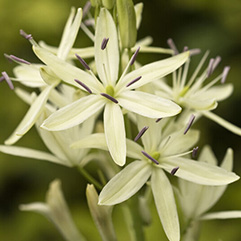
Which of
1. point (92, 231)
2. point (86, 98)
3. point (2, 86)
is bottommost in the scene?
point (92, 231)

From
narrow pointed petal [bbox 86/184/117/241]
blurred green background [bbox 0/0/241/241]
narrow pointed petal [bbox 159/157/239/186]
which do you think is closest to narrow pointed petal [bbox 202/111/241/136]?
narrow pointed petal [bbox 159/157/239/186]

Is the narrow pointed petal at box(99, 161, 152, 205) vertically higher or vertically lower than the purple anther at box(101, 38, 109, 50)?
lower

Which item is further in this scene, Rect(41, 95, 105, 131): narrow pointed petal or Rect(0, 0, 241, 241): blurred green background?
Rect(0, 0, 241, 241): blurred green background

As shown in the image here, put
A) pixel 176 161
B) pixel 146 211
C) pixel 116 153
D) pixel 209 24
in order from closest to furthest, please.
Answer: pixel 116 153
pixel 176 161
pixel 146 211
pixel 209 24

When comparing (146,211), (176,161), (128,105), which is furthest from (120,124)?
(146,211)

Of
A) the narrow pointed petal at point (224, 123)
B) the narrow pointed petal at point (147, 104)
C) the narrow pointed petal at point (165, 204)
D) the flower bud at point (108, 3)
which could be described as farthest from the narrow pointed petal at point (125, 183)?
the flower bud at point (108, 3)

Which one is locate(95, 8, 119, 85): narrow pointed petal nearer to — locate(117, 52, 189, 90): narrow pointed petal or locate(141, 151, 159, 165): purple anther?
locate(117, 52, 189, 90): narrow pointed petal

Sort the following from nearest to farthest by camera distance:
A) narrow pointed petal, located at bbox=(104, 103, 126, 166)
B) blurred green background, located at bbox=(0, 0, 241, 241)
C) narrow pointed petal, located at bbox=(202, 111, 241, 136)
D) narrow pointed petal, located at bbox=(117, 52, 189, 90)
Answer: narrow pointed petal, located at bbox=(104, 103, 126, 166) < narrow pointed petal, located at bbox=(117, 52, 189, 90) < narrow pointed petal, located at bbox=(202, 111, 241, 136) < blurred green background, located at bbox=(0, 0, 241, 241)

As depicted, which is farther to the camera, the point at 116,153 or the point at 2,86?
the point at 2,86

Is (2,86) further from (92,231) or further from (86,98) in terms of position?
(86,98)
